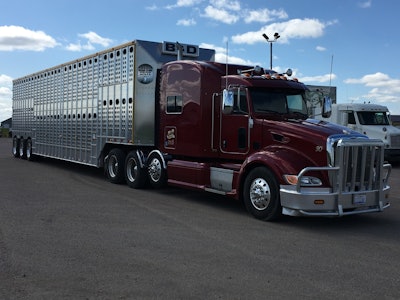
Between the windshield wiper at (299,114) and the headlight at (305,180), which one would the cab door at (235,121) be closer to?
the windshield wiper at (299,114)

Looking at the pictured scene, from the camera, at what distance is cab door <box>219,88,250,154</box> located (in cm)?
894

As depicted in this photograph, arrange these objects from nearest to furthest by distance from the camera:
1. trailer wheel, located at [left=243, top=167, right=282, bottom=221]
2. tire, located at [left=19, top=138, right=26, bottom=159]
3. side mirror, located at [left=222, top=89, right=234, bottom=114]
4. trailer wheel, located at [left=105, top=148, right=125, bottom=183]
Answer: trailer wheel, located at [left=243, top=167, right=282, bottom=221], side mirror, located at [left=222, top=89, right=234, bottom=114], trailer wheel, located at [left=105, top=148, right=125, bottom=183], tire, located at [left=19, top=138, right=26, bottom=159]

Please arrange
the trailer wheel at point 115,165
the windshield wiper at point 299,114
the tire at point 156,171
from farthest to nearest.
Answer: the trailer wheel at point 115,165, the tire at point 156,171, the windshield wiper at point 299,114

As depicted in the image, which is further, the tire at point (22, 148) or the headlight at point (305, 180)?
the tire at point (22, 148)

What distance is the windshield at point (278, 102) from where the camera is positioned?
9.09 metres

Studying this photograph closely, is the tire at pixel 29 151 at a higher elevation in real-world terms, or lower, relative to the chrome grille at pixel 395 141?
lower

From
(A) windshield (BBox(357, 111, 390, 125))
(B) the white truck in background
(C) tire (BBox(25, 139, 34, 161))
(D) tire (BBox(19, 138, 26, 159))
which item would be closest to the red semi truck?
(C) tire (BBox(25, 139, 34, 161))

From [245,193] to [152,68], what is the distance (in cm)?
483

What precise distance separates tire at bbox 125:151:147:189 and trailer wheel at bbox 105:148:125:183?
35 cm

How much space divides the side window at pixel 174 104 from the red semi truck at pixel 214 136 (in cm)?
2

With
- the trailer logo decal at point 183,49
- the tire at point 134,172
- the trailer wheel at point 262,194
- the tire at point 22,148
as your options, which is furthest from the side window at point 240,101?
the tire at point 22,148

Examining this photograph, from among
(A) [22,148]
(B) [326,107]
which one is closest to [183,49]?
(B) [326,107]

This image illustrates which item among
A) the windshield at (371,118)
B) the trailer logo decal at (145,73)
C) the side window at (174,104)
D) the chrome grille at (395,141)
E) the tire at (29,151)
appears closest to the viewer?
the side window at (174,104)

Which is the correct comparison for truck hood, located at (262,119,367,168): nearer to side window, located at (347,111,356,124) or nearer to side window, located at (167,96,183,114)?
side window, located at (167,96,183,114)
